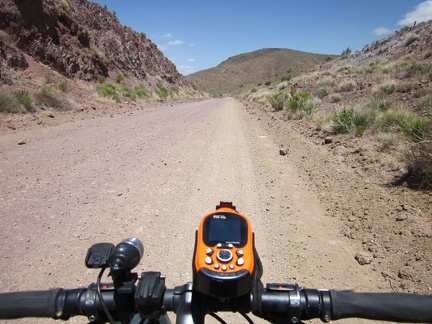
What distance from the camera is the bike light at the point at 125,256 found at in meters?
1.18

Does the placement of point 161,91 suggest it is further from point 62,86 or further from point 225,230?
point 225,230

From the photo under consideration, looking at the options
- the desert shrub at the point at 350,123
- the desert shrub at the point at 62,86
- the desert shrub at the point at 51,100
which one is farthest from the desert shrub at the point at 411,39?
the desert shrub at the point at 51,100

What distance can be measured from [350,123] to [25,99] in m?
10.2

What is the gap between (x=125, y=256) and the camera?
4.01 ft

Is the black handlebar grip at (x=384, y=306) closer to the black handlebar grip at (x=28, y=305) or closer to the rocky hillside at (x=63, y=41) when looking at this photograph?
the black handlebar grip at (x=28, y=305)

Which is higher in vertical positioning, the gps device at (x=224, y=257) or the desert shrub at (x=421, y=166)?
the gps device at (x=224, y=257)

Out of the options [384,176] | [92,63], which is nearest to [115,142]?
[384,176]

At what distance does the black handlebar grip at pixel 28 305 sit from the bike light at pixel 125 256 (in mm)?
286

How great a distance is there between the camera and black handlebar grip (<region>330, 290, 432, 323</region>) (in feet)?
3.89

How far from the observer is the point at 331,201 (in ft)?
17.1

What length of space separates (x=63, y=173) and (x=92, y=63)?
17289mm

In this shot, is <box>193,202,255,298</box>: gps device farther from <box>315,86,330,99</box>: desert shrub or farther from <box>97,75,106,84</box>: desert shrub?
<box>97,75,106,84</box>: desert shrub

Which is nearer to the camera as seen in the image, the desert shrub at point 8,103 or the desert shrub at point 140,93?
the desert shrub at point 8,103

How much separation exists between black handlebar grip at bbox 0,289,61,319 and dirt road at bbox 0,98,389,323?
1.95 m
